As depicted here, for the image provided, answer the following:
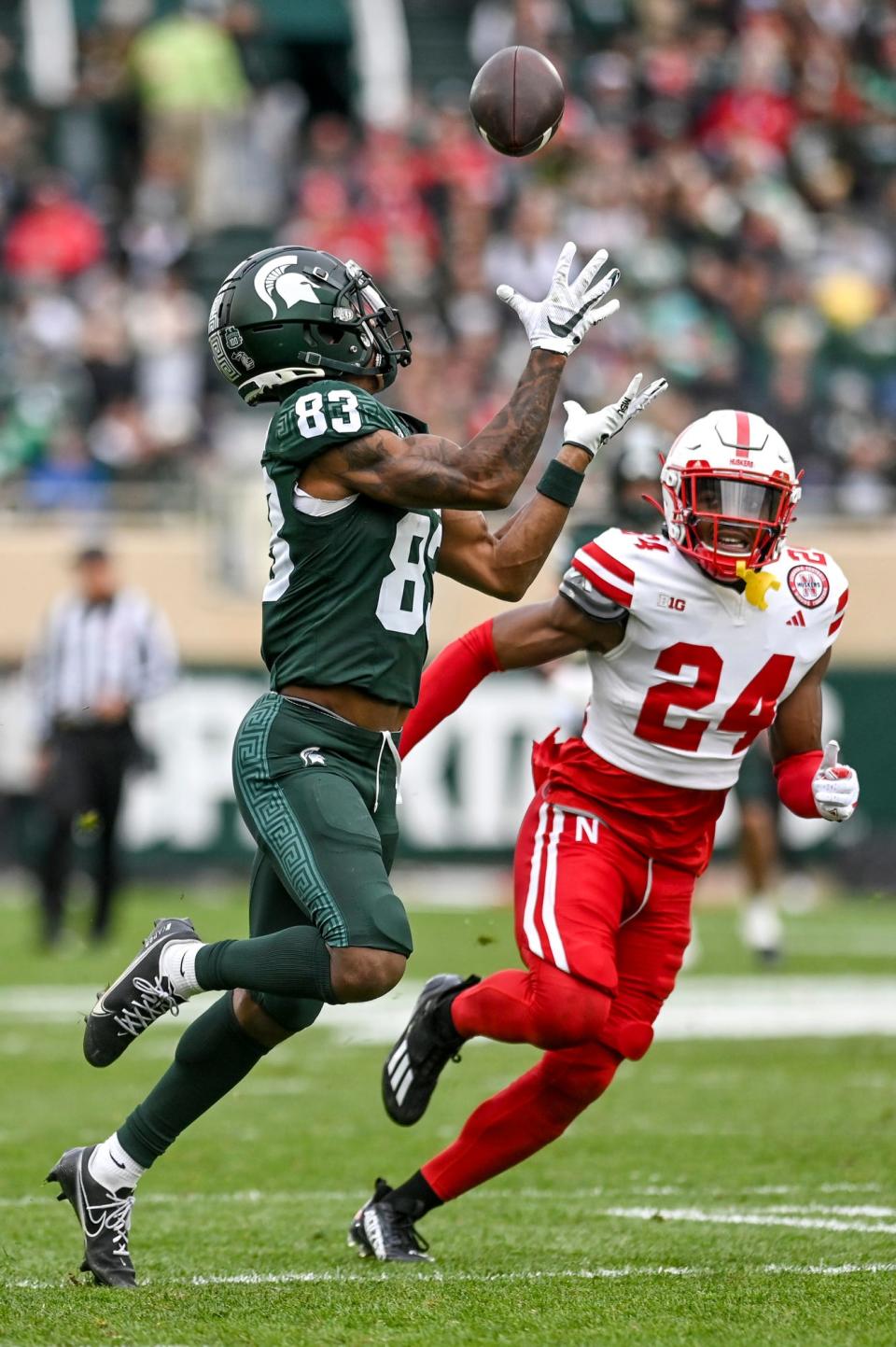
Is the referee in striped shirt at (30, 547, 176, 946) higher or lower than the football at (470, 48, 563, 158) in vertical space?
lower

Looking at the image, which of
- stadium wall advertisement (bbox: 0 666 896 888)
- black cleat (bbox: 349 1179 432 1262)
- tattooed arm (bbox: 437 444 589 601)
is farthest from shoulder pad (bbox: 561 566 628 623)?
stadium wall advertisement (bbox: 0 666 896 888)

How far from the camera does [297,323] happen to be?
432cm

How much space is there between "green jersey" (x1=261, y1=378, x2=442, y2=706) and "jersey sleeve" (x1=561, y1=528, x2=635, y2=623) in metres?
0.38

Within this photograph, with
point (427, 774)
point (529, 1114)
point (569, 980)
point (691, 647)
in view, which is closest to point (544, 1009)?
point (569, 980)

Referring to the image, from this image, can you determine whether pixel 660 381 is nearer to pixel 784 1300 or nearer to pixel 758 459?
pixel 758 459

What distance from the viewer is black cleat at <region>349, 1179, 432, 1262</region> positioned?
175 inches

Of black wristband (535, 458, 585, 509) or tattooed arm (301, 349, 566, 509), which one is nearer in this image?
tattooed arm (301, 349, 566, 509)

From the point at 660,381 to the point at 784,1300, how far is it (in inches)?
68.3

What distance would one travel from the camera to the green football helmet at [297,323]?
4332mm

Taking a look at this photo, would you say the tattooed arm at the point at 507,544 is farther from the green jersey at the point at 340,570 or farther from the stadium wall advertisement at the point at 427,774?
the stadium wall advertisement at the point at 427,774

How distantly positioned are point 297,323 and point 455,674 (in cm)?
80

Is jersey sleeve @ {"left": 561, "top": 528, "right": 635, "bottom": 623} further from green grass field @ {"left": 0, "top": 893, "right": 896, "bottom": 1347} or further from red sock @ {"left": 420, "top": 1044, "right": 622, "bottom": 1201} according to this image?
red sock @ {"left": 420, "top": 1044, "right": 622, "bottom": 1201}

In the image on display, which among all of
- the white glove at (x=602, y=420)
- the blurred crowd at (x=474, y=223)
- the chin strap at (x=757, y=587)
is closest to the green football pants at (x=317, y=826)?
the white glove at (x=602, y=420)

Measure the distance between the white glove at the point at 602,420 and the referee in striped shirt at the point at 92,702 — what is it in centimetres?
619
